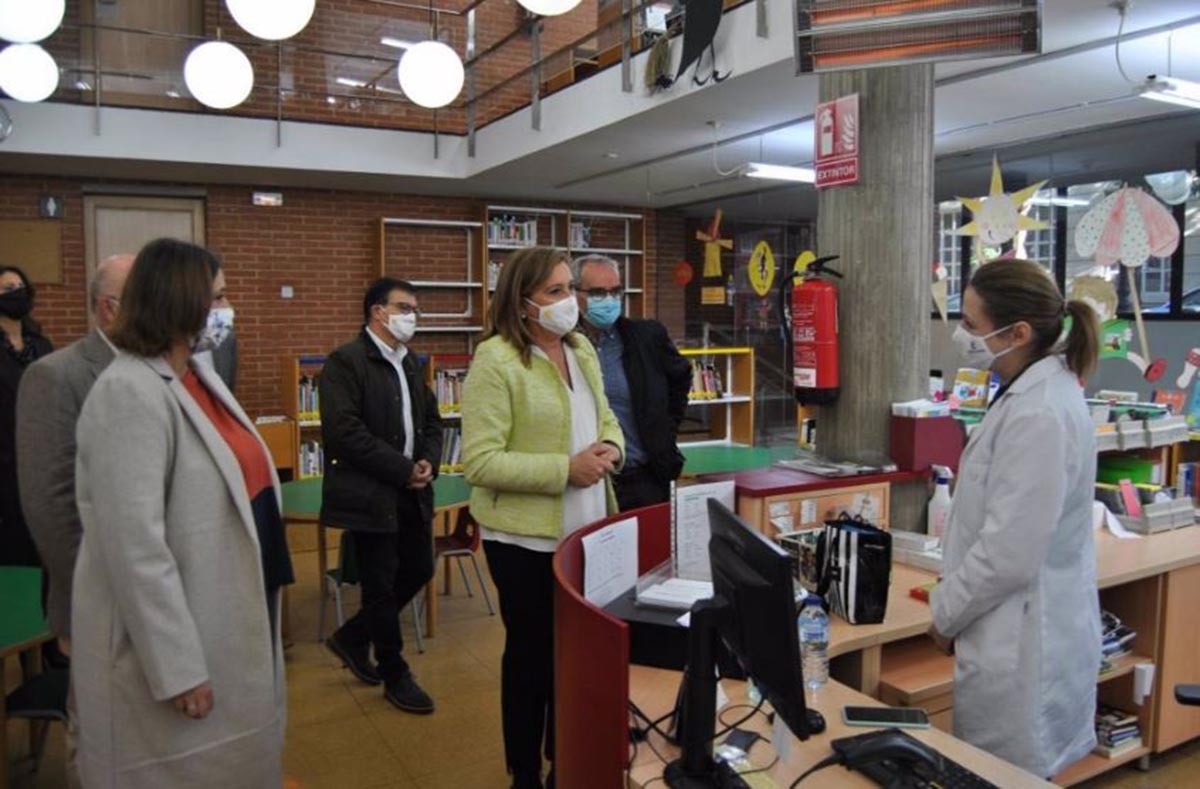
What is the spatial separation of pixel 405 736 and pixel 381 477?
102 centimetres

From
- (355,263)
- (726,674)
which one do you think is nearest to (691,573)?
(726,674)

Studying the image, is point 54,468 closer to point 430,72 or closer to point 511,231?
point 430,72

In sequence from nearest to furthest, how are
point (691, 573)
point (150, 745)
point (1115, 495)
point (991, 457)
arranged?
point (150, 745), point (991, 457), point (691, 573), point (1115, 495)

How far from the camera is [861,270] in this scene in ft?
10.8

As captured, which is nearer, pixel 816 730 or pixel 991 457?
pixel 816 730

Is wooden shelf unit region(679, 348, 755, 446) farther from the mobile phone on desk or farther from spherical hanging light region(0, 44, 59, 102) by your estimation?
the mobile phone on desk

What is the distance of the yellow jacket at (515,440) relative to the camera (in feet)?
7.91

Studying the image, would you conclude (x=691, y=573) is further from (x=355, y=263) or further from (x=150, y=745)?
(x=355, y=263)

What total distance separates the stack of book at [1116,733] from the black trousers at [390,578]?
8.69 ft

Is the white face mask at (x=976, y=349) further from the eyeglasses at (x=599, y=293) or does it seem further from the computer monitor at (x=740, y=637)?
the eyeglasses at (x=599, y=293)

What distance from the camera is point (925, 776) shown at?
166 cm

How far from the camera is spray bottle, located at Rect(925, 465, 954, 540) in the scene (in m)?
3.19

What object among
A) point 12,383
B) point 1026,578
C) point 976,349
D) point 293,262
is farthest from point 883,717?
point 293,262

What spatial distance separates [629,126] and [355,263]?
139 inches
